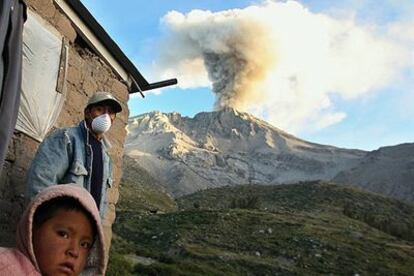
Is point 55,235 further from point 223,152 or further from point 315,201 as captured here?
point 223,152

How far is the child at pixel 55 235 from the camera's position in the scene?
5.46 ft

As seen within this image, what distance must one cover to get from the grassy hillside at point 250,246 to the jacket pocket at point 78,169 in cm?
476

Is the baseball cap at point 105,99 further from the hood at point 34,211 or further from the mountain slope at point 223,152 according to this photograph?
the mountain slope at point 223,152

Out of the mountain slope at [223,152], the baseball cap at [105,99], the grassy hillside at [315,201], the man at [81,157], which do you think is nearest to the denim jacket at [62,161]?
the man at [81,157]

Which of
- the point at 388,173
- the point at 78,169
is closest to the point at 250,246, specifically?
the point at 78,169

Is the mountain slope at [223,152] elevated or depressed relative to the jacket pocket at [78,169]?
elevated

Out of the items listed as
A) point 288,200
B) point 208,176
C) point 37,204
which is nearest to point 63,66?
point 37,204

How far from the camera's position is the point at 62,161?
9.62 ft

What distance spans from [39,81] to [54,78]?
0.23 m

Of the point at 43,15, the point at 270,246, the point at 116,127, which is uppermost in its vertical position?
the point at 43,15

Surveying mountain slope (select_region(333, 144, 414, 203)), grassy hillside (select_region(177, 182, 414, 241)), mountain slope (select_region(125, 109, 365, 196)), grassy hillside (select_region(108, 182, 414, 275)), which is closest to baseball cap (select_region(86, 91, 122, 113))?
grassy hillside (select_region(108, 182, 414, 275))

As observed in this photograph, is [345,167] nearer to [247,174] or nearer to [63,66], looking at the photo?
[247,174]

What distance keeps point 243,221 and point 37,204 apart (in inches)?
524

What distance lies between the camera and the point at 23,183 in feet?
11.6
